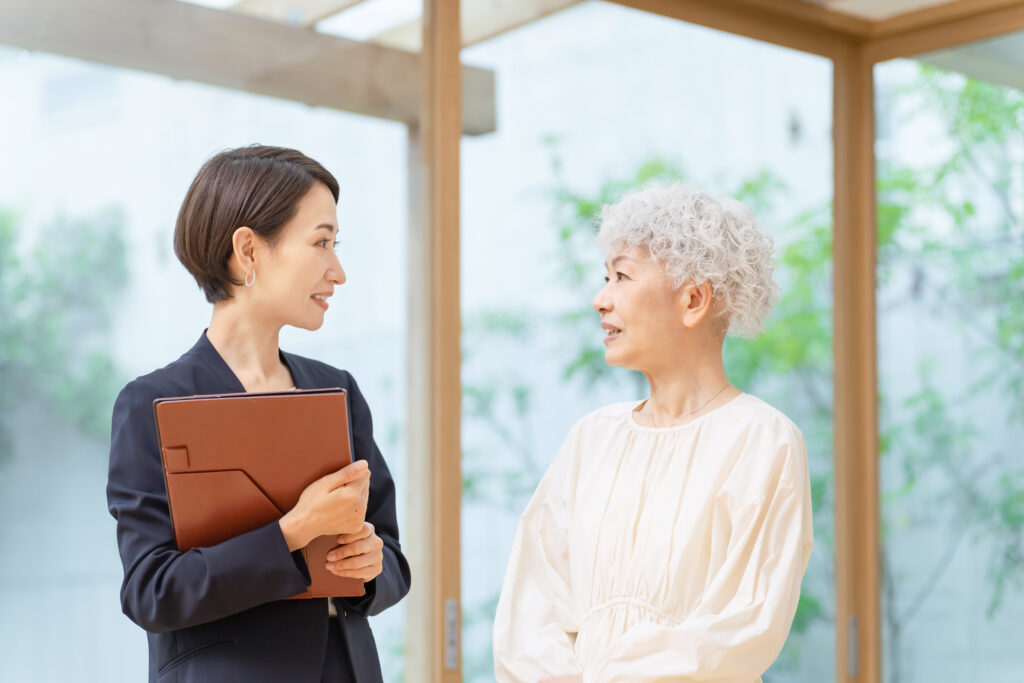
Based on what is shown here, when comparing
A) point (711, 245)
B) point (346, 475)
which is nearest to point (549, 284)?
point (711, 245)

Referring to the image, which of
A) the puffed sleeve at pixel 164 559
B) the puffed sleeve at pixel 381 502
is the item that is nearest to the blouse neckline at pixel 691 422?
the puffed sleeve at pixel 381 502

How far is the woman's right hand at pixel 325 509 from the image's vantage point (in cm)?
151

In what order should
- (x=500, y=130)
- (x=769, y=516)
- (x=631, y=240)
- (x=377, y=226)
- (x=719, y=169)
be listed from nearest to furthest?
1. (x=769, y=516)
2. (x=631, y=240)
3. (x=377, y=226)
4. (x=500, y=130)
5. (x=719, y=169)

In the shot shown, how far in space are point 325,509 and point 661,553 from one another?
55 cm

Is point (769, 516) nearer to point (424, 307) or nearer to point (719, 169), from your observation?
point (424, 307)

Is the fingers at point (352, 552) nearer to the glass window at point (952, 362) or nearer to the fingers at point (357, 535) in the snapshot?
the fingers at point (357, 535)

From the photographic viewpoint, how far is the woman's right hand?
151 cm

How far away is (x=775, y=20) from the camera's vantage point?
11.5 feet

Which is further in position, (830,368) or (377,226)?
(830,368)

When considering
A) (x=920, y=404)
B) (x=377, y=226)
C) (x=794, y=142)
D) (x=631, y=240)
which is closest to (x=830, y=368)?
(x=920, y=404)

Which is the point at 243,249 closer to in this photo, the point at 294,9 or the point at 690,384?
the point at 690,384

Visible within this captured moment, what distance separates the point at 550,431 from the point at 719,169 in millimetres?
987

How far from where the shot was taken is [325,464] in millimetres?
1537

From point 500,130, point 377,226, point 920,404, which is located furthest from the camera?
point 920,404
